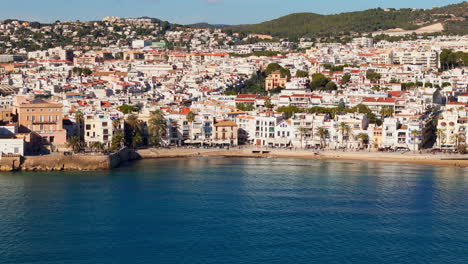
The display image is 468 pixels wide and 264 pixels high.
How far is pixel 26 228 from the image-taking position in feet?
60.4

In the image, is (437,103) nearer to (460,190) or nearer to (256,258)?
(460,190)

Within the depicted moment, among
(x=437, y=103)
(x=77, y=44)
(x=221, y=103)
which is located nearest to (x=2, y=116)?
(x=221, y=103)

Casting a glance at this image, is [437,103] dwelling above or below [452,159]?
above

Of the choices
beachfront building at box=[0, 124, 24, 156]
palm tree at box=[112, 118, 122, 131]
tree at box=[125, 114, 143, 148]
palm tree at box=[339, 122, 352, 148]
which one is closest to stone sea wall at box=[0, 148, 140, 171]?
beachfront building at box=[0, 124, 24, 156]

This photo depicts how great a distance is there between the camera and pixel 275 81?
2044 inches

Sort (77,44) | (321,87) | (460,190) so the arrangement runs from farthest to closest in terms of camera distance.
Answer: (77,44) < (321,87) < (460,190)

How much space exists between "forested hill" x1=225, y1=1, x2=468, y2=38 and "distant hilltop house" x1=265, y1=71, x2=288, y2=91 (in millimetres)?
42493

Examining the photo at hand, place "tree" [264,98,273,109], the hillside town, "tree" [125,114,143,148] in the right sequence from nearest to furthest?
the hillside town
"tree" [125,114,143,148]
"tree" [264,98,273,109]

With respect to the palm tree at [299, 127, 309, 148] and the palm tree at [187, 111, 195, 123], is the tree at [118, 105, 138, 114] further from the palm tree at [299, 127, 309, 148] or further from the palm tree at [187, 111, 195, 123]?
the palm tree at [299, 127, 309, 148]

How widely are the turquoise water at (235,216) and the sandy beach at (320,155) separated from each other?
233 cm

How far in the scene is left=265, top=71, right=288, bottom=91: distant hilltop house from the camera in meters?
51.7

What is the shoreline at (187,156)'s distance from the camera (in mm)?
26703

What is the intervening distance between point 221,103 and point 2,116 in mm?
12456

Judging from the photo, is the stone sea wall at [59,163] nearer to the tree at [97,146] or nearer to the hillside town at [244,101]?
the hillside town at [244,101]
